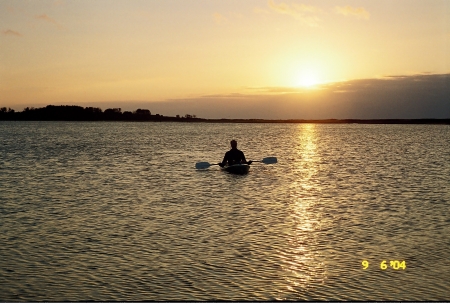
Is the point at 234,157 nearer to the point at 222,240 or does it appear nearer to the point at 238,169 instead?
the point at 238,169

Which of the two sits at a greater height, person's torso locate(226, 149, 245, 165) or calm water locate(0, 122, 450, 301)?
person's torso locate(226, 149, 245, 165)

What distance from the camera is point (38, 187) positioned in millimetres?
29484

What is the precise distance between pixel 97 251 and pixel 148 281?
127 inches

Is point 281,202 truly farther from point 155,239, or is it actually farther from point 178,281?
point 178,281
